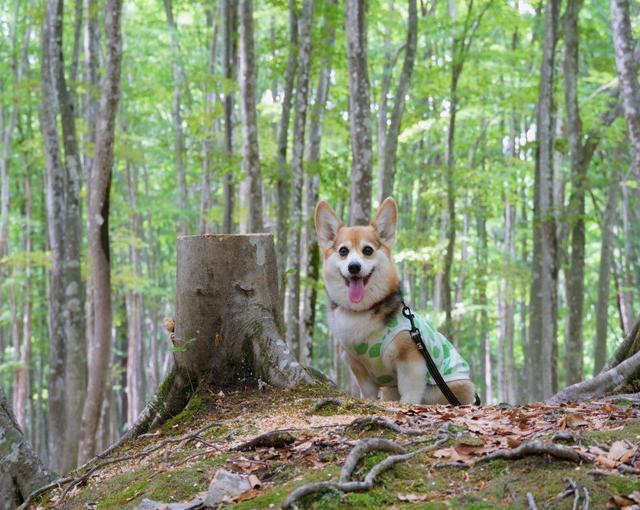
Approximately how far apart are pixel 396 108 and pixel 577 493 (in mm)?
15036

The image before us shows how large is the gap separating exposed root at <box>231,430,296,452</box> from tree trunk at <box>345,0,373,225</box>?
275 inches

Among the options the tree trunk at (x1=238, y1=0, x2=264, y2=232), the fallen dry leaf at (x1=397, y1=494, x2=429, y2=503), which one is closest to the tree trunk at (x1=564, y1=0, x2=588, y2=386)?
the tree trunk at (x1=238, y1=0, x2=264, y2=232)

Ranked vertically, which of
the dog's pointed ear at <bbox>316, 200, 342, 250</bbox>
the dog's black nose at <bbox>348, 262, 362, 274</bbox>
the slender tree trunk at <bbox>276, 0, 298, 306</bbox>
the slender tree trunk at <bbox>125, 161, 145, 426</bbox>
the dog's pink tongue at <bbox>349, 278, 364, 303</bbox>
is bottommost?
the slender tree trunk at <bbox>125, 161, 145, 426</bbox>

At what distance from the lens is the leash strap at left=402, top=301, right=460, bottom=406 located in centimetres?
584

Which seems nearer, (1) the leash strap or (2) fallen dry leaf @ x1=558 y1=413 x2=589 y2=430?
(2) fallen dry leaf @ x1=558 y1=413 x2=589 y2=430

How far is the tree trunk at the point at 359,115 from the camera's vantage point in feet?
35.7

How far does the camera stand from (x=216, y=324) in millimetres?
5410

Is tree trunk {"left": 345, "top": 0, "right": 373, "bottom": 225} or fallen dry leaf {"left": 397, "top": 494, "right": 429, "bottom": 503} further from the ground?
tree trunk {"left": 345, "top": 0, "right": 373, "bottom": 225}

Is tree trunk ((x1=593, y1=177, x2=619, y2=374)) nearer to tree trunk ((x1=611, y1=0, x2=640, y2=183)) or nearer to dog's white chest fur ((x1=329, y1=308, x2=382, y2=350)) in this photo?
tree trunk ((x1=611, y1=0, x2=640, y2=183))

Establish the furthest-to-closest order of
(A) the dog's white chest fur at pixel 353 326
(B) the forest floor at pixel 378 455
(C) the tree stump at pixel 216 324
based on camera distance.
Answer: (A) the dog's white chest fur at pixel 353 326
(C) the tree stump at pixel 216 324
(B) the forest floor at pixel 378 455

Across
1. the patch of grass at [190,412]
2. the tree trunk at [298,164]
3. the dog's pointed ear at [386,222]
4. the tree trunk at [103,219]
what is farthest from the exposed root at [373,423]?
the tree trunk at [298,164]

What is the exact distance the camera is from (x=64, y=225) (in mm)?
13922

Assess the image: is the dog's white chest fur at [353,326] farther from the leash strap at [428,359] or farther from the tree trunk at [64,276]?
the tree trunk at [64,276]

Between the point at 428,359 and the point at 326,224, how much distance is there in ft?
4.76
